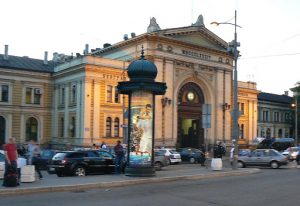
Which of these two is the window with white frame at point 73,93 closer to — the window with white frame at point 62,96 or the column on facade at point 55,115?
the window with white frame at point 62,96

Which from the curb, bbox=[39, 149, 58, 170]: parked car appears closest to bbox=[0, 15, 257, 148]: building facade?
bbox=[39, 149, 58, 170]: parked car

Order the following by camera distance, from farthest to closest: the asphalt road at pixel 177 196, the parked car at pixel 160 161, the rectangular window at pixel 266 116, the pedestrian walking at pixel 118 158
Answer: the rectangular window at pixel 266 116, the parked car at pixel 160 161, the pedestrian walking at pixel 118 158, the asphalt road at pixel 177 196

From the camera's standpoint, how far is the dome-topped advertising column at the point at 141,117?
21.6m

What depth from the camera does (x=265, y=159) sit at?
32312 mm

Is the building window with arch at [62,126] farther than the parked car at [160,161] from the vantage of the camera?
Yes

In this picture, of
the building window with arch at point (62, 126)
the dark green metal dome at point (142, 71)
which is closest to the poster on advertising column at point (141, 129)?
the dark green metal dome at point (142, 71)

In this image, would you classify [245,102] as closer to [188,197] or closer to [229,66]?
[229,66]

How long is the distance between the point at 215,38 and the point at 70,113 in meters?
20.5

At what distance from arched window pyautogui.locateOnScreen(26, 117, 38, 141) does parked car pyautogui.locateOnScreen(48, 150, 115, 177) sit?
102 ft

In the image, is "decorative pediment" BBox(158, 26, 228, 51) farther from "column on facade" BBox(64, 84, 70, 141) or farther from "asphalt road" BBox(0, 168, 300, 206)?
"asphalt road" BBox(0, 168, 300, 206)

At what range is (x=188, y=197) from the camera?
601 inches

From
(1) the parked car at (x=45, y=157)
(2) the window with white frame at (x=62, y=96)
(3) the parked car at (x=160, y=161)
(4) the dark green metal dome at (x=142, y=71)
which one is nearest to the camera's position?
(4) the dark green metal dome at (x=142, y=71)

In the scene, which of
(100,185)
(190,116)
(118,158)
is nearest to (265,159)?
(118,158)

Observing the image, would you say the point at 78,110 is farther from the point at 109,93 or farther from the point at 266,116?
the point at 266,116
